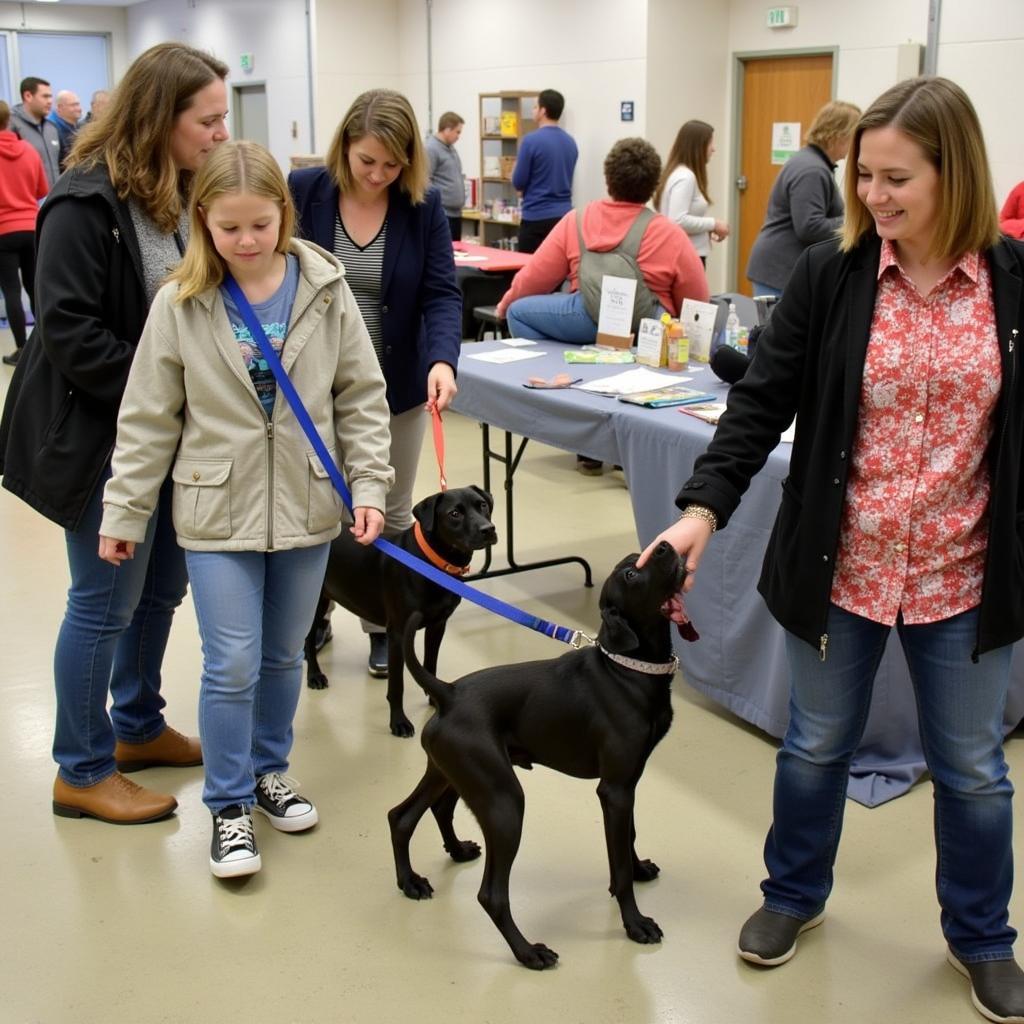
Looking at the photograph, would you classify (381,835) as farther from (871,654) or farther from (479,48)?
(479,48)

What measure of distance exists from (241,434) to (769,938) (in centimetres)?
123

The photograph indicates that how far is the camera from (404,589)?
2.79 m

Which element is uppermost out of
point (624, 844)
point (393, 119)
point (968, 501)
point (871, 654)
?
point (393, 119)

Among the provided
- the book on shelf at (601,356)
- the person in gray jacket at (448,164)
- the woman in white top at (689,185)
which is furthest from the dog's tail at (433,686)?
the person in gray jacket at (448,164)

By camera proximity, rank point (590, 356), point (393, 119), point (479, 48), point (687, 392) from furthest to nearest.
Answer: point (479, 48) < point (590, 356) < point (687, 392) < point (393, 119)

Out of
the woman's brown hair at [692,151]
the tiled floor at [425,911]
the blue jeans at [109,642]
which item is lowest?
the tiled floor at [425,911]

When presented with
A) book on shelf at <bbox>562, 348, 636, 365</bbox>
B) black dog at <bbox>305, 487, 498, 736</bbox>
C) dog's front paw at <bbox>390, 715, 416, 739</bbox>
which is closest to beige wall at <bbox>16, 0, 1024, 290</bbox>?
book on shelf at <bbox>562, 348, 636, 365</bbox>

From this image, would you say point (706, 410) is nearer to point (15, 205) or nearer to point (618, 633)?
point (618, 633)

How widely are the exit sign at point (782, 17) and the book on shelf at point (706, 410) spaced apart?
19.4 feet

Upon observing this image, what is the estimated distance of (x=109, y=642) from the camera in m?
2.37

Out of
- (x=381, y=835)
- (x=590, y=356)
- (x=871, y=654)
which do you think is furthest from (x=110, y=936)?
(x=590, y=356)

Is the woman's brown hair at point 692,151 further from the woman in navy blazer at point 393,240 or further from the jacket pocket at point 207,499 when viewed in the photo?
the jacket pocket at point 207,499

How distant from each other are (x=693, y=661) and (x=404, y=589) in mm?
763

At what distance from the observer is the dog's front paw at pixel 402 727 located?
2.88 metres
